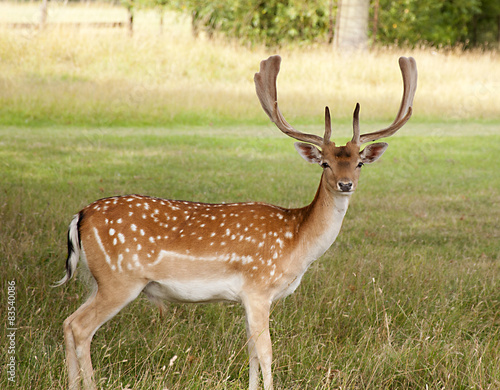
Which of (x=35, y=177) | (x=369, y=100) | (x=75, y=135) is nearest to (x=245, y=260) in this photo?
(x=35, y=177)

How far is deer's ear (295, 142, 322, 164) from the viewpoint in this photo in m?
3.90

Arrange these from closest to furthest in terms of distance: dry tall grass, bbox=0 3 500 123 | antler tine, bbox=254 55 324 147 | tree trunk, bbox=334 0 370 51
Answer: antler tine, bbox=254 55 324 147 → dry tall grass, bbox=0 3 500 123 → tree trunk, bbox=334 0 370 51

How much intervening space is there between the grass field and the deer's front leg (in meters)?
0.11

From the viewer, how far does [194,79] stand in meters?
16.2

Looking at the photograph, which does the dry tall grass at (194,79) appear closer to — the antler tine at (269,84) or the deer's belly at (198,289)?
the antler tine at (269,84)

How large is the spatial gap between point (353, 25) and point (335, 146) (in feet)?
53.2

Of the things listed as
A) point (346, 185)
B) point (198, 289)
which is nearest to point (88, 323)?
point (198, 289)

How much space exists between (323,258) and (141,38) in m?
12.8

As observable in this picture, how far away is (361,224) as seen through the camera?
7.04 meters

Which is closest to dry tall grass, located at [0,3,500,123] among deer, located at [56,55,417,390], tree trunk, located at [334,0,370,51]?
tree trunk, located at [334,0,370,51]

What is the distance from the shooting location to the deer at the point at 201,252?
3.55m

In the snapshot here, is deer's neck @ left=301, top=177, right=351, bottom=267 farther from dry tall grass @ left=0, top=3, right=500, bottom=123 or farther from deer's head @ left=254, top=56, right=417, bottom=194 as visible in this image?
dry tall grass @ left=0, top=3, right=500, bottom=123

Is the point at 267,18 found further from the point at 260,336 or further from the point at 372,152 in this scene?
the point at 260,336

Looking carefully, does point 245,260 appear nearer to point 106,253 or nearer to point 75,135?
point 106,253
